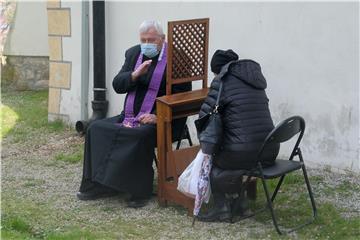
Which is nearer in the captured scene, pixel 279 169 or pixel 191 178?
pixel 279 169

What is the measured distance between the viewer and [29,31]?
1038cm

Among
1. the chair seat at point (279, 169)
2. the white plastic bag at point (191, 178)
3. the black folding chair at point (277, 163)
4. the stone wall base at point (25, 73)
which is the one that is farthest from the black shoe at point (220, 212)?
the stone wall base at point (25, 73)

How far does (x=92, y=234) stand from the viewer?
450 cm

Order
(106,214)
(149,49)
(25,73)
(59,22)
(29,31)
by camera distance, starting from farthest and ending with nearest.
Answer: (25,73)
(29,31)
(59,22)
(149,49)
(106,214)

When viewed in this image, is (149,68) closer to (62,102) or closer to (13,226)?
(13,226)

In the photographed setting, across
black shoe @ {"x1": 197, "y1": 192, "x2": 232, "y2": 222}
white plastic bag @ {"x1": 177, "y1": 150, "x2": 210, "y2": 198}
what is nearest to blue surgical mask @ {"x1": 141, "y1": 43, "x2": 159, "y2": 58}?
white plastic bag @ {"x1": 177, "y1": 150, "x2": 210, "y2": 198}

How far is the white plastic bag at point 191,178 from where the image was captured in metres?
4.48

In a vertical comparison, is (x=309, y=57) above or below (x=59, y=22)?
below

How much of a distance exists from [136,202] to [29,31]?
6.02m

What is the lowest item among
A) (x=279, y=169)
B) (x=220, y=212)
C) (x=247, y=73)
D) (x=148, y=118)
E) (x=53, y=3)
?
(x=220, y=212)

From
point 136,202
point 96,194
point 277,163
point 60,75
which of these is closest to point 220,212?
point 277,163

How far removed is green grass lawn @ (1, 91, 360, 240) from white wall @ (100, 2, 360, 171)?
377mm

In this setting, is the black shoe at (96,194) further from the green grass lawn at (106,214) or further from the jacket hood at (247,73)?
the jacket hood at (247,73)

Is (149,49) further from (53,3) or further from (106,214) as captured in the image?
(53,3)
